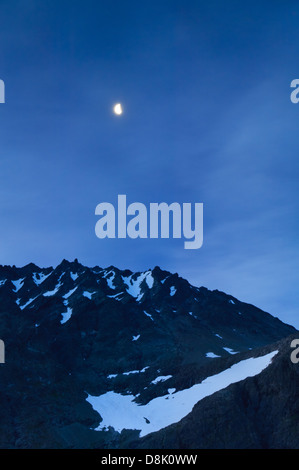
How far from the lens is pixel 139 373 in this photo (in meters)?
134

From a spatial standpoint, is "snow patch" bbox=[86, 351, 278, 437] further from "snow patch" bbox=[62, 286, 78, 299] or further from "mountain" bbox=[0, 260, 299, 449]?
"snow patch" bbox=[62, 286, 78, 299]

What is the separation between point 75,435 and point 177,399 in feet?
81.8

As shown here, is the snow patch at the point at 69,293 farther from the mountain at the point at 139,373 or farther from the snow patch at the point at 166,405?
the snow patch at the point at 166,405

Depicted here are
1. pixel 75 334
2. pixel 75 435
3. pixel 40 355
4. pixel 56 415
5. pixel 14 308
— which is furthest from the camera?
pixel 14 308

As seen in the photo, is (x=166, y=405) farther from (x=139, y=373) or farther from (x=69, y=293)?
(x=69, y=293)

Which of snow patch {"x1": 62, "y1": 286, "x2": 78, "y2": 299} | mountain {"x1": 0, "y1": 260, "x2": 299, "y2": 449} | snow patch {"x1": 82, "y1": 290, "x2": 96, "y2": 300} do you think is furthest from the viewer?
snow patch {"x1": 62, "y1": 286, "x2": 78, "y2": 299}

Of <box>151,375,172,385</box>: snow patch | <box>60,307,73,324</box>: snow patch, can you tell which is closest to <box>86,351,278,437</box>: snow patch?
<box>151,375,172,385</box>: snow patch

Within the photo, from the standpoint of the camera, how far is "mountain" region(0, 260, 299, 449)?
7788 cm

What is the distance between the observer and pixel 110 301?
583 ft

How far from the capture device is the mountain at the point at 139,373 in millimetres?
77875

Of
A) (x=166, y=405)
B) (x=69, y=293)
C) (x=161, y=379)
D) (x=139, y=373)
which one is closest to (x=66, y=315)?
(x=69, y=293)
